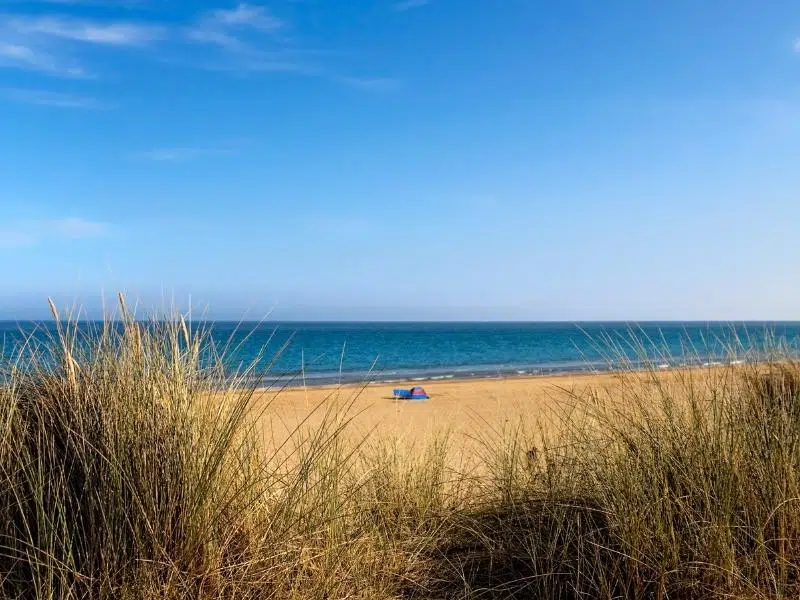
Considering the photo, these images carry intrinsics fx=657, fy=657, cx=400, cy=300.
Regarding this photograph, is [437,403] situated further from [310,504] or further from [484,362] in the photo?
[484,362]

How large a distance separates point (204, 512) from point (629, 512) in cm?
196

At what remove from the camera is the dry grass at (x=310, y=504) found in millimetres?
2803

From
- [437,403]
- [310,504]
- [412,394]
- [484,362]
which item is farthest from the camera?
[484,362]

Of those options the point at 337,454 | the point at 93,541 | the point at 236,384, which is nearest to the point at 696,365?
the point at 337,454

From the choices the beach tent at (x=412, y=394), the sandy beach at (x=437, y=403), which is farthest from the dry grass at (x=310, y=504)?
the beach tent at (x=412, y=394)

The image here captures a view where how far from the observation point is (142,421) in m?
2.96

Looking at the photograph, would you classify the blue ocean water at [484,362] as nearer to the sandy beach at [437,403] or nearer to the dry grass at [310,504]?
the dry grass at [310,504]

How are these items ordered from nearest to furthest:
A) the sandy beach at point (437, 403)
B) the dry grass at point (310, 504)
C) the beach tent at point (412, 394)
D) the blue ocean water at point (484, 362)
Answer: the dry grass at point (310, 504)
the blue ocean water at point (484, 362)
the sandy beach at point (437, 403)
the beach tent at point (412, 394)

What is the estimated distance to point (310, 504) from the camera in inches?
139

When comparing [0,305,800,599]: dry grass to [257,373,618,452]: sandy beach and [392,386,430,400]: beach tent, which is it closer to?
[257,373,618,452]: sandy beach

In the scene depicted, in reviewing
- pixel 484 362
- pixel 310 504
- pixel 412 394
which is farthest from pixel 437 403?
pixel 484 362

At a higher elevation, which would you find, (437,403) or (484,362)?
(437,403)

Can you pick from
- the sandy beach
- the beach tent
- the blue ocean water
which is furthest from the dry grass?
the beach tent

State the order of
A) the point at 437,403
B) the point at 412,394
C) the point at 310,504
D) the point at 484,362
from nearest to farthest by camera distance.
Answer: the point at 310,504 < the point at 437,403 < the point at 412,394 < the point at 484,362
